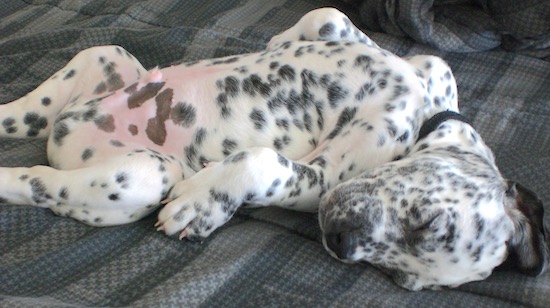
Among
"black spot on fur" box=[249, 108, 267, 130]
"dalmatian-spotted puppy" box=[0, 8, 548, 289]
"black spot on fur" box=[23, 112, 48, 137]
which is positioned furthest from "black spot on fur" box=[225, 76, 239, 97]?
"black spot on fur" box=[23, 112, 48, 137]

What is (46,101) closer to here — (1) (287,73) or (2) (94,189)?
(2) (94,189)

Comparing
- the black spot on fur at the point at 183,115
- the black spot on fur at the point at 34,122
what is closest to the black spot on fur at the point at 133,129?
the black spot on fur at the point at 183,115

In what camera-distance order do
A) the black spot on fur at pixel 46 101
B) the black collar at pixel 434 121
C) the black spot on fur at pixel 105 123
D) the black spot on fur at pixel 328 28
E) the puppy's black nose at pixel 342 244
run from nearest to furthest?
1. the puppy's black nose at pixel 342 244
2. the black collar at pixel 434 121
3. the black spot on fur at pixel 105 123
4. the black spot on fur at pixel 46 101
5. the black spot on fur at pixel 328 28

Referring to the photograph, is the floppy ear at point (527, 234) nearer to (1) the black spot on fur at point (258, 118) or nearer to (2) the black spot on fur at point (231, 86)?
(1) the black spot on fur at point (258, 118)

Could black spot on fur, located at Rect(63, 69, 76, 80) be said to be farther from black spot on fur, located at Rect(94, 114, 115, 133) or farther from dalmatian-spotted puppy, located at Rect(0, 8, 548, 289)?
black spot on fur, located at Rect(94, 114, 115, 133)

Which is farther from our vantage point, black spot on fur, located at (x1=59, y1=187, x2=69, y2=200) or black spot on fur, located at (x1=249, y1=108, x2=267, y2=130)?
black spot on fur, located at (x1=249, y1=108, x2=267, y2=130)

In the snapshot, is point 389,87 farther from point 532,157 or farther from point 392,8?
point 392,8

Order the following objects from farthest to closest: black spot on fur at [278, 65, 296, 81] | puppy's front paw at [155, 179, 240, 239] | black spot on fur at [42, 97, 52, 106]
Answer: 1. black spot on fur at [42, 97, 52, 106]
2. black spot on fur at [278, 65, 296, 81]
3. puppy's front paw at [155, 179, 240, 239]
